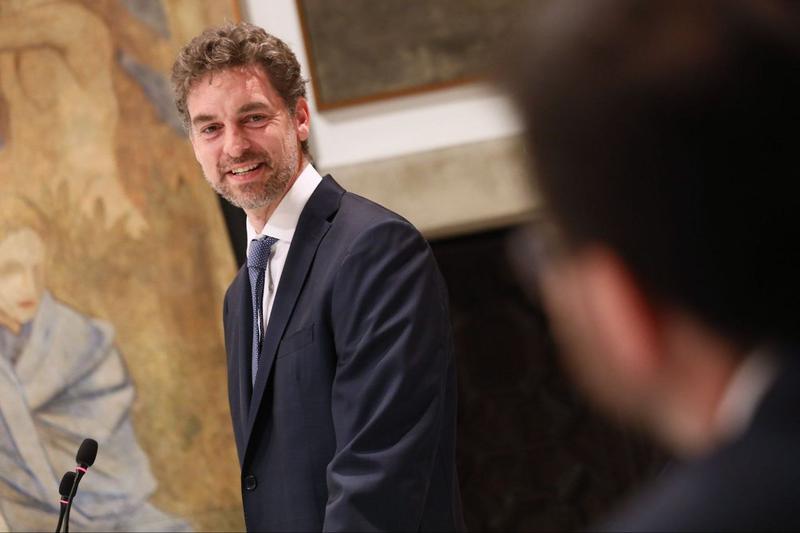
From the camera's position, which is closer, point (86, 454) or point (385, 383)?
point (385, 383)

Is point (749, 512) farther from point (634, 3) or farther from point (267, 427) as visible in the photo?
point (267, 427)

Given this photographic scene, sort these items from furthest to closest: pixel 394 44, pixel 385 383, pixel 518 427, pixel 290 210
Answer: pixel 518 427, pixel 394 44, pixel 290 210, pixel 385 383

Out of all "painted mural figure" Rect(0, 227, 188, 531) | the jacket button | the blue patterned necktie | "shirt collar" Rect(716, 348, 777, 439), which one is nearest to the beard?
the blue patterned necktie

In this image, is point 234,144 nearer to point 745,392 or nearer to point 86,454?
point 86,454

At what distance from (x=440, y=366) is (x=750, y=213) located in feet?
6.26

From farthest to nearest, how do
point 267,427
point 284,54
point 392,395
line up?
point 284,54 < point 267,427 < point 392,395

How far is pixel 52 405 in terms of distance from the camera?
200 inches

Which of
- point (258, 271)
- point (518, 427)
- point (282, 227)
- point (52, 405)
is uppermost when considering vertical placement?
point (282, 227)

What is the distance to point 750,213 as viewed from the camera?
0.79m

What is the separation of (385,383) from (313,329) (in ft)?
0.85

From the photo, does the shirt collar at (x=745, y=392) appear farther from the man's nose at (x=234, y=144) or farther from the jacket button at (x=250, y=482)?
the man's nose at (x=234, y=144)

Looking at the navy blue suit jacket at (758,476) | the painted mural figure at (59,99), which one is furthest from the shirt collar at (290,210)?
the painted mural figure at (59,99)

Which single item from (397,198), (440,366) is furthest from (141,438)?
(440,366)

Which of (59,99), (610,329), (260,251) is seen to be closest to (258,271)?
→ (260,251)
